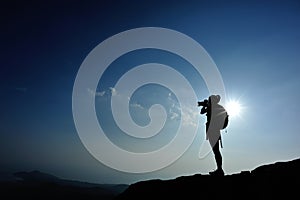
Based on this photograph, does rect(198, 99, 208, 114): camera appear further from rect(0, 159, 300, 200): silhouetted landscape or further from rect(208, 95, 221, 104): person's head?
rect(0, 159, 300, 200): silhouetted landscape

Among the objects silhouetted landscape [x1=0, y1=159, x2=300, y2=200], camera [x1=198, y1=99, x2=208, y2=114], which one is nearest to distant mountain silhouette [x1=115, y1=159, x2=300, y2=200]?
silhouetted landscape [x1=0, y1=159, x2=300, y2=200]

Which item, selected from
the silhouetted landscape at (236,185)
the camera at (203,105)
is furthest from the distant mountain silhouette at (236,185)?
the camera at (203,105)

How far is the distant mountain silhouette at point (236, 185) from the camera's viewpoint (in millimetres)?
10905

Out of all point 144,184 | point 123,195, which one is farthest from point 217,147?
point 123,195

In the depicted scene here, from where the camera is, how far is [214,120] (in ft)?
47.5

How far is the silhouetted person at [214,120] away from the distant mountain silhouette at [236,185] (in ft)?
4.28

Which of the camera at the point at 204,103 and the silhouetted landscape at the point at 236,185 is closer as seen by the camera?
the silhouetted landscape at the point at 236,185

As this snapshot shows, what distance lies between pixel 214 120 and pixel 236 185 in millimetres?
3843

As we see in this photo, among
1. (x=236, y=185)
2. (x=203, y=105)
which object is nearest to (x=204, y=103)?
(x=203, y=105)

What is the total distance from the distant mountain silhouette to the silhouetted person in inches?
51.3

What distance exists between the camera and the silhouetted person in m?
14.2

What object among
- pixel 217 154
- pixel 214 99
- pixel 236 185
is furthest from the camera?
pixel 214 99

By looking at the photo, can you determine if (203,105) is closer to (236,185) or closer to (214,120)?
(214,120)

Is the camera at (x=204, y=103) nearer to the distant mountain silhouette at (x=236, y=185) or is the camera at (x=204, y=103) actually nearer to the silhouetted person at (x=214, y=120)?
the silhouetted person at (x=214, y=120)
